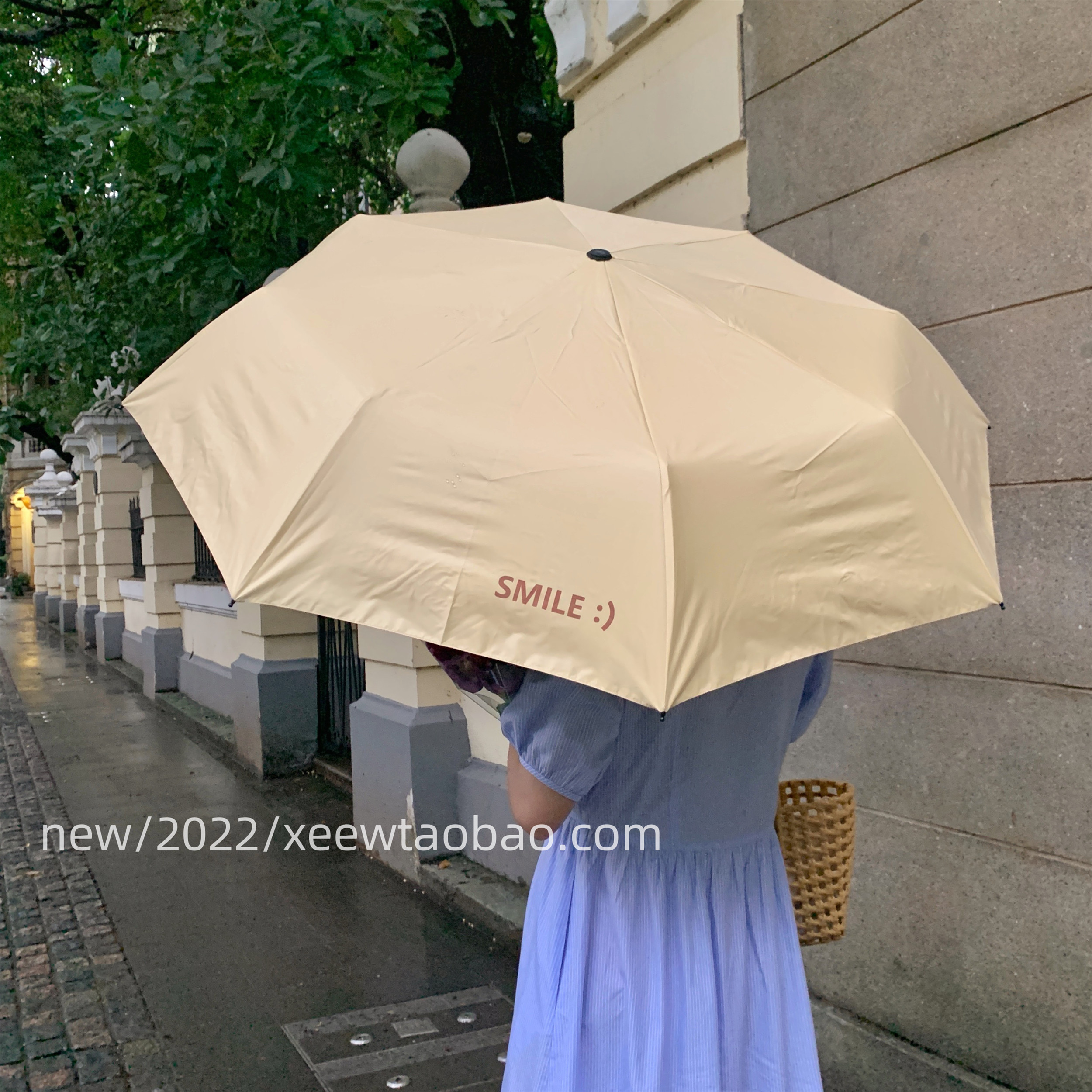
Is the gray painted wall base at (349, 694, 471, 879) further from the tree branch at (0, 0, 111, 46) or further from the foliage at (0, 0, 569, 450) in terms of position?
the tree branch at (0, 0, 111, 46)

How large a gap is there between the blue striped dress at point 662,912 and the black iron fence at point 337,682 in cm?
616

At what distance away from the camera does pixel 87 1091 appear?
350cm

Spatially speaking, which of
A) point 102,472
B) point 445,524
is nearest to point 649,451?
point 445,524

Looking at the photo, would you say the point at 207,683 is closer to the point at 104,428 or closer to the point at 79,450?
the point at 104,428

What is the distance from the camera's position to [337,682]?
8094 millimetres

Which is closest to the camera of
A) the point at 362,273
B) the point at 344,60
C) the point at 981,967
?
the point at 362,273

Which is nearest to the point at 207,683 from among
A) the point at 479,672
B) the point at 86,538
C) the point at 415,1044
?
the point at 415,1044

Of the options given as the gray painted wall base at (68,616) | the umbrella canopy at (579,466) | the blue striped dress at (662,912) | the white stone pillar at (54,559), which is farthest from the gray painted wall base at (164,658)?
the white stone pillar at (54,559)

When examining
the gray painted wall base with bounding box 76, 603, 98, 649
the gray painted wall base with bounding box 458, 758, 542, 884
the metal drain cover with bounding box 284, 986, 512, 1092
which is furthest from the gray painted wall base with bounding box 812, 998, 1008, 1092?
the gray painted wall base with bounding box 76, 603, 98, 649

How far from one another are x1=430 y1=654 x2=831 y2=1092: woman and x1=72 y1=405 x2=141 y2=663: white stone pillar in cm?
1615

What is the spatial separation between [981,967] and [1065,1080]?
0.35 metres

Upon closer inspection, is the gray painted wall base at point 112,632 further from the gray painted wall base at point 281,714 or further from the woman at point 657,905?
the woman at point 657,905

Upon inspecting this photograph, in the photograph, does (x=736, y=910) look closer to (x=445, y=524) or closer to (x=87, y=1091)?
(x=445, y=524)

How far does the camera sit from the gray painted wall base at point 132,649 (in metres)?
15.4
